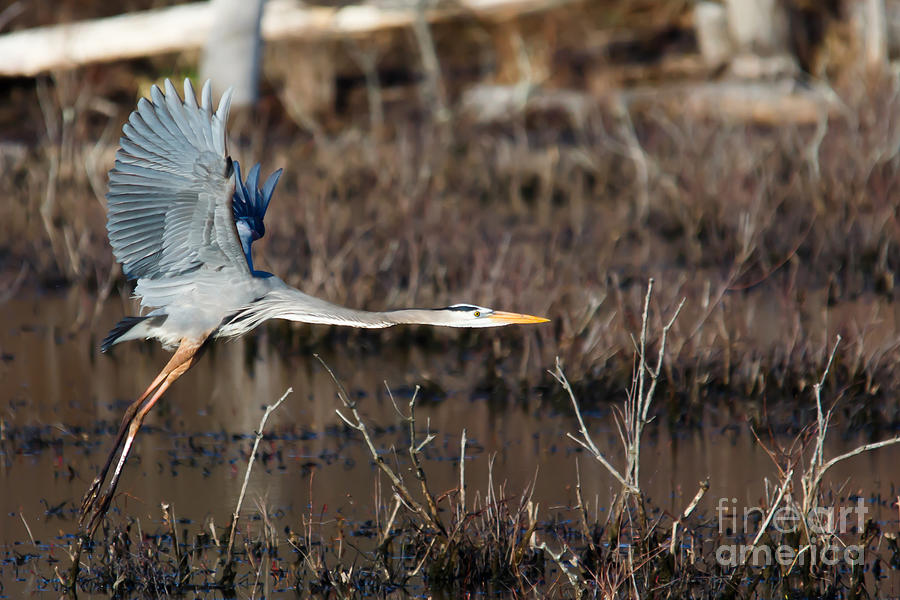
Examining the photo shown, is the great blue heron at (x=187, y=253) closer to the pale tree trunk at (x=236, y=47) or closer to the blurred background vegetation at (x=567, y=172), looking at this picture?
the blurred background vegetation at (x=567, y=172)

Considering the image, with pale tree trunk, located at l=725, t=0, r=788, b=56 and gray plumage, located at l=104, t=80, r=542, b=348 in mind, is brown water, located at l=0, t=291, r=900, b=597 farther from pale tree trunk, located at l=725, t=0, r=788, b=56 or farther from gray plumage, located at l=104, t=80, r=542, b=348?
pale tree trunk, located at l=725, t=0, r=788, b=56

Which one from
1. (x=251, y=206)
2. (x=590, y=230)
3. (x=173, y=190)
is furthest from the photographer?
(x=590, y=230)

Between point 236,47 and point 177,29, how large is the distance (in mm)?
1193

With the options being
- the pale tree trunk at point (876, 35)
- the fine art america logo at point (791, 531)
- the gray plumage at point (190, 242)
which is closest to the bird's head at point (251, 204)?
the gray plumage at point (190, 242)

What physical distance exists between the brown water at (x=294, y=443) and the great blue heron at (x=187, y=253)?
0.44 meters

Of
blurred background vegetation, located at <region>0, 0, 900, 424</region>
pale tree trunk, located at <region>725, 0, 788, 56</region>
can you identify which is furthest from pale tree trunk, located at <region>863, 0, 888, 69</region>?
pale tree trunk, located at <region>725, 0, 788, 56</region>

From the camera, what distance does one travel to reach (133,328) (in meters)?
5.49

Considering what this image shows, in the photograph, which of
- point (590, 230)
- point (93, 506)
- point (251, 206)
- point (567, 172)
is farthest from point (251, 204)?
point (567, 172)

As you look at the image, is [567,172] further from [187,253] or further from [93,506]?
[93,506]

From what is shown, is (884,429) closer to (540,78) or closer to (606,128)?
(606,128)

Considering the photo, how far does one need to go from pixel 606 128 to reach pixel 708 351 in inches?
298

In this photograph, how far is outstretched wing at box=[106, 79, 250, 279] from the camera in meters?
4.83

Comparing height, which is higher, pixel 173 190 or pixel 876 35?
pixel 876 35

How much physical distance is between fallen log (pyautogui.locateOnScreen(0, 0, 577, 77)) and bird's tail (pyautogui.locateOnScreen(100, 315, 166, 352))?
931 centimetres
